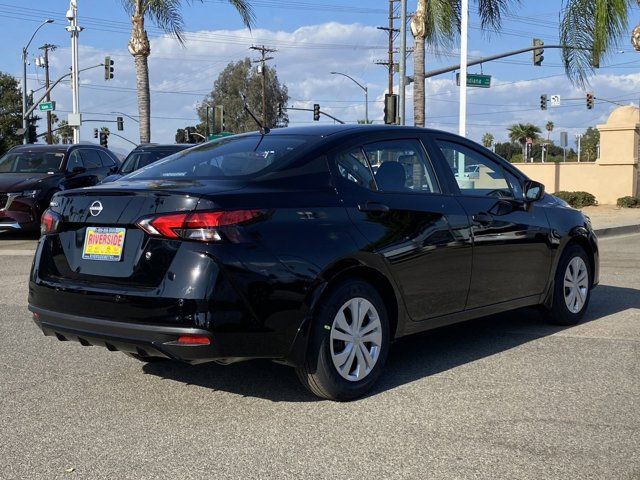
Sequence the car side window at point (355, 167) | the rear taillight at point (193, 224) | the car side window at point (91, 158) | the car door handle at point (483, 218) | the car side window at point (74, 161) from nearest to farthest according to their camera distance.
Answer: the rear taillight at point (193, 224) → the car side window at point (355, 167) → the car door handle at point (483, 218) → the car side window at point (74, 161) → the car side window at point (91, 158)

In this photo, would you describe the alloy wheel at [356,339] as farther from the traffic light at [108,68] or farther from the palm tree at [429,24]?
the traffic light at [108,68]

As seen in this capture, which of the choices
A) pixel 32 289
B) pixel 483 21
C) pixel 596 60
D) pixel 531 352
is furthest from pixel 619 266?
pixel 483 21

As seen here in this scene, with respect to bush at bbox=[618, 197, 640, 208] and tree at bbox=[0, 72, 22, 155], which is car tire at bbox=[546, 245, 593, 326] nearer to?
bush at bbox=[618, 197, 640, 208]

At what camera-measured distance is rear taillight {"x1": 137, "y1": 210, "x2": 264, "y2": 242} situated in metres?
4.05

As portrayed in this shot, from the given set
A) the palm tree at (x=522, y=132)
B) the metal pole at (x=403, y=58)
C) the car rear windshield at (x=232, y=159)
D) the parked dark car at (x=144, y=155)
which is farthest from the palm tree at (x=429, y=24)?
the palm tree at (x=522, y=132)

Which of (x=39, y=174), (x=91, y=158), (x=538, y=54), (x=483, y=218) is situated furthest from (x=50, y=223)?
(x=538, y=54)

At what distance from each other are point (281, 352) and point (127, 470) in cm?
105

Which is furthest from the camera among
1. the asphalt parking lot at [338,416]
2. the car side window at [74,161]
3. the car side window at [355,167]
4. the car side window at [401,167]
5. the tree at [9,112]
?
the tree at [9,112]

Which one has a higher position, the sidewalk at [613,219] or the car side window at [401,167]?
the car side window at [401,167]

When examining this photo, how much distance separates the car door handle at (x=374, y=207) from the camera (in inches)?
187

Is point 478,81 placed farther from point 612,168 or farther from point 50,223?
point 50,223

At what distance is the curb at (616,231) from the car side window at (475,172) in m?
11.3

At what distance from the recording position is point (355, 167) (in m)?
4.95

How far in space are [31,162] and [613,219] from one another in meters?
14.3
